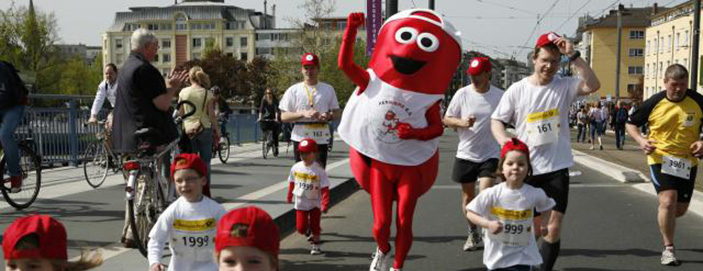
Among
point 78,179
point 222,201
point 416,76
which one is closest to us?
point 416,76

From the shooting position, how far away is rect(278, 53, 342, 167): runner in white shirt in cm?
→ 663

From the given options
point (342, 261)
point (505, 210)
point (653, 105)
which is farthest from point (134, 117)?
point (653, 105)

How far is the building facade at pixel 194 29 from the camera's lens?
11288 centimetres

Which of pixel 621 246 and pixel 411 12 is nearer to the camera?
pixel 411 12

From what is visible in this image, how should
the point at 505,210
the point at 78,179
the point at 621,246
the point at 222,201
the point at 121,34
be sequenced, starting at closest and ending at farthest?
the point at 505,210 → the point at 621,246 → the point at 222,201 → the point at 78,179 → the point at 121,34

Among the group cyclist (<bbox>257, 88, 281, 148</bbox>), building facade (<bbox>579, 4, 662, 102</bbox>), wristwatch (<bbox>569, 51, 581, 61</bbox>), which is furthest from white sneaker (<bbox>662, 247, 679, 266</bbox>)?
building facade (<bbox>579, 4, 662, 102</bbox>)

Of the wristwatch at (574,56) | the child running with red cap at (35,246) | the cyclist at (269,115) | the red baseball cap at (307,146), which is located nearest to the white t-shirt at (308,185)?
the red baseball cap at (307,146)

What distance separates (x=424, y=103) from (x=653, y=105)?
2.14 m

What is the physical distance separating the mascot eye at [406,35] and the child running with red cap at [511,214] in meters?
1.25

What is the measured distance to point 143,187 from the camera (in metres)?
5.07

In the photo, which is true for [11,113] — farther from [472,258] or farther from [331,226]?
[472,258]

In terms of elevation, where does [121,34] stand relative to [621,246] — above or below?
above

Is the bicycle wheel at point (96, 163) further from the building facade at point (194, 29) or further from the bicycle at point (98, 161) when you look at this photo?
the building facade at point (194, 29)

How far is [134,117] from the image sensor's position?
203 inches
